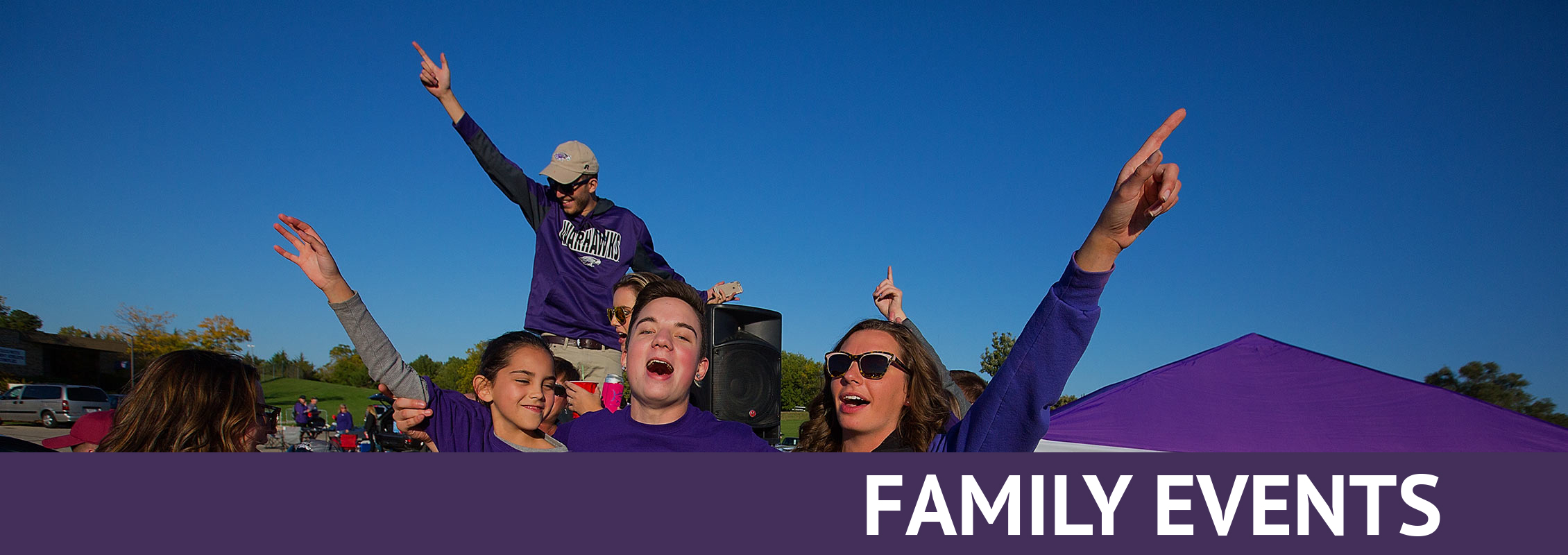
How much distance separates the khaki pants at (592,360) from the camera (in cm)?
430

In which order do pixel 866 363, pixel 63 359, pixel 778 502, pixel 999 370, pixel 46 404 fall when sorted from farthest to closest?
1. pixel 63 359
2. pixel 46 404
3. pixel 866 363
4. pixel 999 370
5. pixel 778 502

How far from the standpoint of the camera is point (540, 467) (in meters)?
1.79

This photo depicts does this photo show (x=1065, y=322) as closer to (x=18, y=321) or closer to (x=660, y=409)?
(x=660, y=409)

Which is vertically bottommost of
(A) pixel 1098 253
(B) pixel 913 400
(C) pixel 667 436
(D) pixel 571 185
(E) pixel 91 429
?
(E) pixel 91 429

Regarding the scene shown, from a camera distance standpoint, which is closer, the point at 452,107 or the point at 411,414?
the point at 411,414

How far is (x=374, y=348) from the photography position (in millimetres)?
2469

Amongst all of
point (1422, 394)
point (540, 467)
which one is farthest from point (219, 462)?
point (1422, 394)

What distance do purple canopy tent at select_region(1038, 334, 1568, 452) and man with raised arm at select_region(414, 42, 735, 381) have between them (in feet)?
14.8

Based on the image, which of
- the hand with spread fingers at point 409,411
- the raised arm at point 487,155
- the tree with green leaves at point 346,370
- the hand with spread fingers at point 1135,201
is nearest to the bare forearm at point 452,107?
the raised arm at point 487,155

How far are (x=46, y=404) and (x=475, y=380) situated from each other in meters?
29.1

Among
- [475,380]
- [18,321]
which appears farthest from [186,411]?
[18,321]

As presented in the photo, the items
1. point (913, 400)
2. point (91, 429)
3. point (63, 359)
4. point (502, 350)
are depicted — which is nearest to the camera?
point (913, 400)

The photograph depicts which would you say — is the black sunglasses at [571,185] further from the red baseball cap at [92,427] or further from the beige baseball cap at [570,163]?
the red baseball cap at [92,427]

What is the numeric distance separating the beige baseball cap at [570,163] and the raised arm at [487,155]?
0.23 meters
